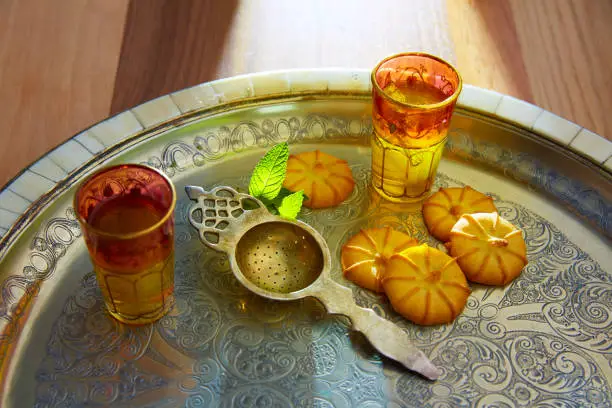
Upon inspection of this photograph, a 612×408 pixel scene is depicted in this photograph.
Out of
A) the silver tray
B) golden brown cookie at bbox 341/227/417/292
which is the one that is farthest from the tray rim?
golden brown cookie at bbox 341/227/417/292

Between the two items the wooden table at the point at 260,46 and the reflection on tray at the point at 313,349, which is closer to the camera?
the reflection on tray at the point at 313,349

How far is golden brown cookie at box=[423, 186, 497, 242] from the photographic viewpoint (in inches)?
39.9

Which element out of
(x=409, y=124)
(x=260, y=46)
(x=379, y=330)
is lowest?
(x=260, y=46)

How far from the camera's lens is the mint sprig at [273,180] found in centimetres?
101

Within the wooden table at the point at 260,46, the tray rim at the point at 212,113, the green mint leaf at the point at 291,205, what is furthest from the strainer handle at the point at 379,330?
the wooden table at the point at 260,46

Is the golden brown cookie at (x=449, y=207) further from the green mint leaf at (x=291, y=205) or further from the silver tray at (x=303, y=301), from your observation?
the green mint leaf at (x=291, y=205)

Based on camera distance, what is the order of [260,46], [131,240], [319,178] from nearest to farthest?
1. [131,240]
2. [319,178]
3. [260,46]

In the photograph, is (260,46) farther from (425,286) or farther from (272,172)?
(425,286)

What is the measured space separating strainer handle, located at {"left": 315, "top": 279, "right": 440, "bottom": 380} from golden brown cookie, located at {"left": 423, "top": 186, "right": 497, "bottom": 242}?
0.17 meters

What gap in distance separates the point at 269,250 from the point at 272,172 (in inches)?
4.2

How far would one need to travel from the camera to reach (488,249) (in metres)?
0.96

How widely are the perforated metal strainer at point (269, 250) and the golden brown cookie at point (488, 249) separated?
0.14 metres

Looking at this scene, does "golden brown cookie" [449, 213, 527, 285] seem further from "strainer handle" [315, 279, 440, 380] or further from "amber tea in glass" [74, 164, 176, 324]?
"amber tea in glass" [74, 164, 176, 324]

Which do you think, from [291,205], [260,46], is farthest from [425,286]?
[260,46]
